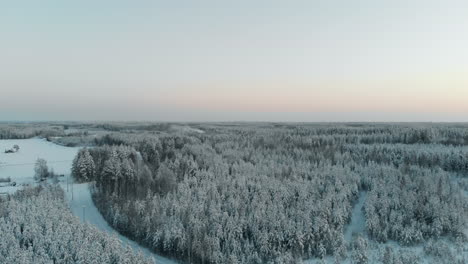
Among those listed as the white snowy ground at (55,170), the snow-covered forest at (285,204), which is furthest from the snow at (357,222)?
the white snowy ground at (55,170)

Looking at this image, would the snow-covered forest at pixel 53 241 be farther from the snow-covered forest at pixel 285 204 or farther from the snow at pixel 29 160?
the snow at pixel 29 160

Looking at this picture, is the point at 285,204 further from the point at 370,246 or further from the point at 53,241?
the point at 53,241

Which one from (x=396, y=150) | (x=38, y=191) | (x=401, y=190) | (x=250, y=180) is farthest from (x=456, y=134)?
(x=38, y=191)

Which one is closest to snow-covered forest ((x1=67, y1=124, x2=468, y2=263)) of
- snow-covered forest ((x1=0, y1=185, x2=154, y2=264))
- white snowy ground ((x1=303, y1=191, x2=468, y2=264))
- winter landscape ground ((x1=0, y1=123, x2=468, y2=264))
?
winter landscape ground ((x1=0, y1=123, x2=468, y2=264))

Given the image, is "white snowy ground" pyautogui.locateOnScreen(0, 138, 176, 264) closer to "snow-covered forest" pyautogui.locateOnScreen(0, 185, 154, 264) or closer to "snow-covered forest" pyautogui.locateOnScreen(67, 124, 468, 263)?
"snow-covered forest" pyautogui.locateOnScreen(67, 124, 468, 263)

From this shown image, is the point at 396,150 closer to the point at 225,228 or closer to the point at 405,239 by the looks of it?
the point at 405,239

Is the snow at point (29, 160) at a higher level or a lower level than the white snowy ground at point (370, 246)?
higher

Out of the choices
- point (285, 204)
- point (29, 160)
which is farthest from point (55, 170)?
point (285, 204)
